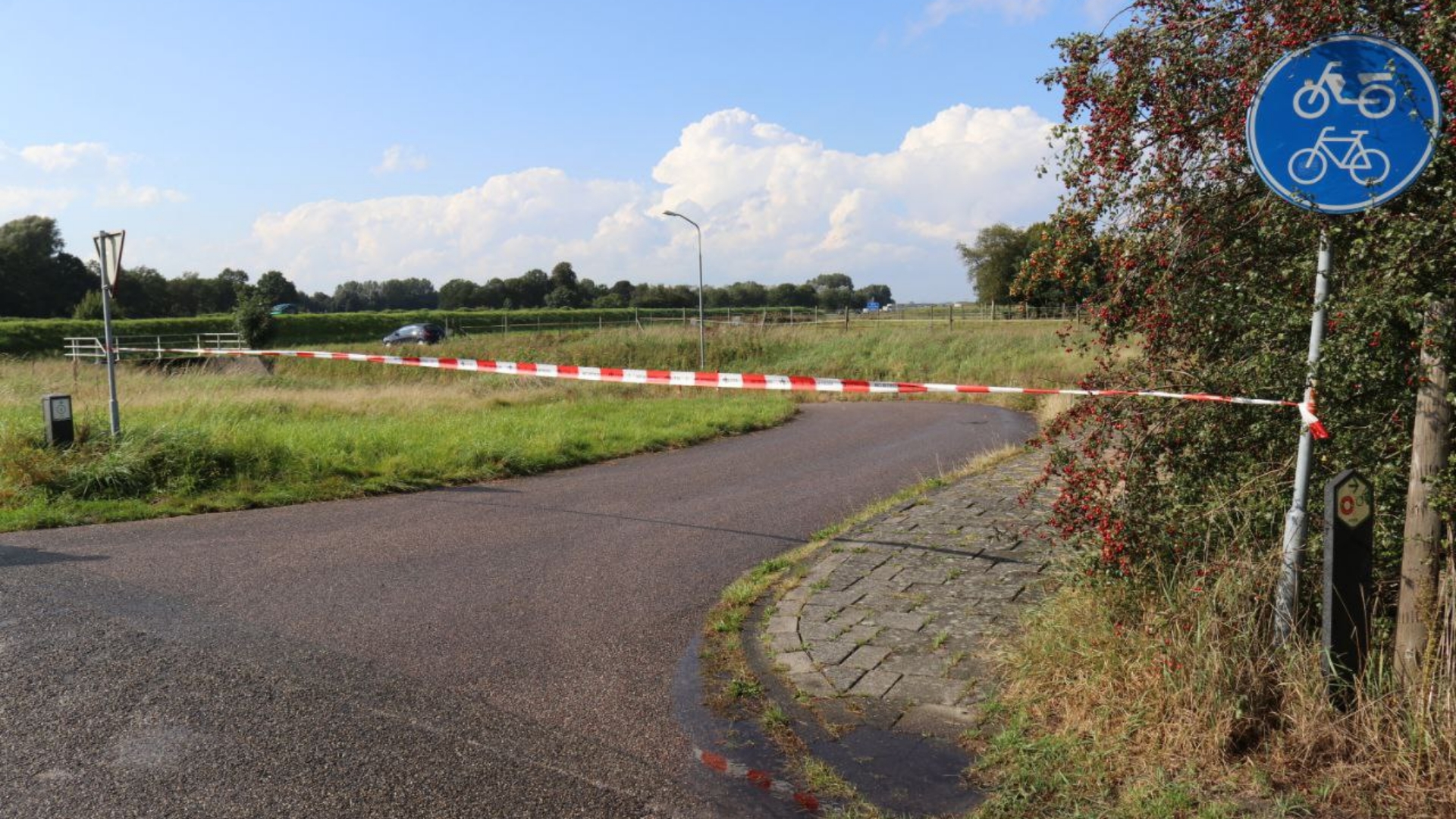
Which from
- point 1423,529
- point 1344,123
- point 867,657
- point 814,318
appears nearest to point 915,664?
point 867,657

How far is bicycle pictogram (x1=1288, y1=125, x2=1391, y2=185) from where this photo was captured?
3.47m

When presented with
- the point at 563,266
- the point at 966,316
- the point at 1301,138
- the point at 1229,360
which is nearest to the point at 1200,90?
the point at 1301,138

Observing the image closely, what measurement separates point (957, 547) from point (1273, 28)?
3.91 meters

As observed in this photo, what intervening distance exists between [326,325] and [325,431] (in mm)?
57019

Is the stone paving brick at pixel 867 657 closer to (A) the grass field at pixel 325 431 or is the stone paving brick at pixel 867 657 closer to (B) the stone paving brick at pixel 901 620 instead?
(B) the stone paving brick at pixel 901 620

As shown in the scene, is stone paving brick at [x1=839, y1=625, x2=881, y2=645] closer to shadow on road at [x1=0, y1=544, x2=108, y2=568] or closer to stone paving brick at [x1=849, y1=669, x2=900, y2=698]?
stone paving brick at [x1=849, y1=669, x2=900, y2=698]

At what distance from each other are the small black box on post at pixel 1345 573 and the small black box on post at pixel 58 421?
10717mm

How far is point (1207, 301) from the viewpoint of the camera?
4.34m

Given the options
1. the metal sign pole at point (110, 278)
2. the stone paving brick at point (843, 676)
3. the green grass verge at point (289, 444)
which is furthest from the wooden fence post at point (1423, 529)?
the metal sign pole at point (110, 278)

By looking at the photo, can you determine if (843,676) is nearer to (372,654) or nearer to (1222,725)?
(1222,725)

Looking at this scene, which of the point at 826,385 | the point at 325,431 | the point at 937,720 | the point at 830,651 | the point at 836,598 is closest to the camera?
the point at 937,720

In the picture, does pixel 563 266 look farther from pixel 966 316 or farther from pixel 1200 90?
pixel 1200 90

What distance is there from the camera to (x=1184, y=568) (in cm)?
420

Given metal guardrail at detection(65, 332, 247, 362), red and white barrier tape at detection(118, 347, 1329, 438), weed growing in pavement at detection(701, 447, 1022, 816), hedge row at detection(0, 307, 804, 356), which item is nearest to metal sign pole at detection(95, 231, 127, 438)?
red and white barrier tape at detection(118, 347, 1329, 438)
